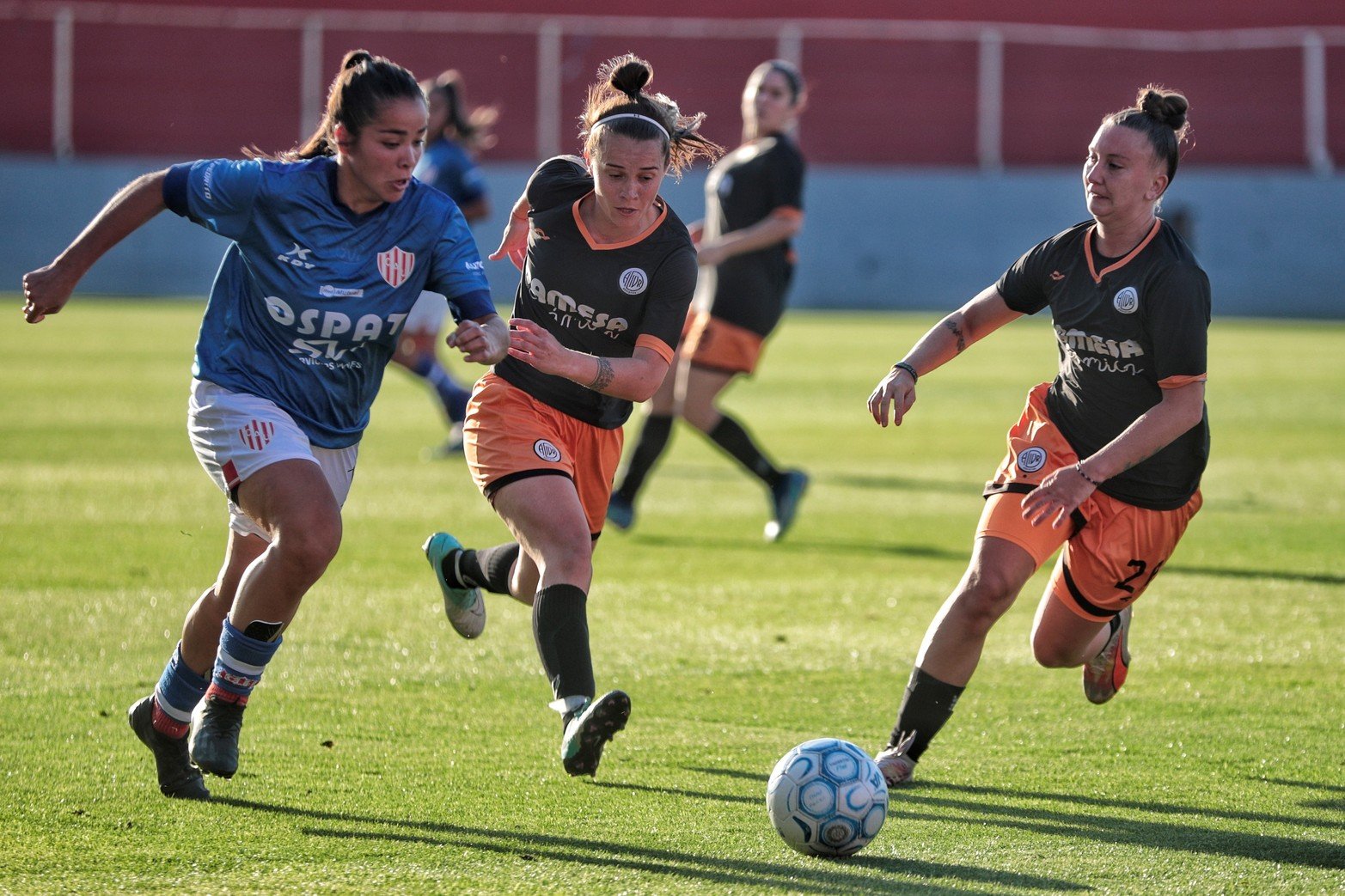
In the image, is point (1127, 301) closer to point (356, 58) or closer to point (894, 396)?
point (894, 396)

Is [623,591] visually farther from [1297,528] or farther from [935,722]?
[1297,528]

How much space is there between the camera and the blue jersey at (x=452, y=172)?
37.2 feet

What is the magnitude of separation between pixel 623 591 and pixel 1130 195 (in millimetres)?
3458

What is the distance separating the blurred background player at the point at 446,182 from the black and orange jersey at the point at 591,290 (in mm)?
5244

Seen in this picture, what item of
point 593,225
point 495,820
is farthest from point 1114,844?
point 593,225

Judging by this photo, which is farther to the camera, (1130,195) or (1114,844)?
(1130,195)

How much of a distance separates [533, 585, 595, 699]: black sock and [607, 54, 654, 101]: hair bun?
1.53 metres

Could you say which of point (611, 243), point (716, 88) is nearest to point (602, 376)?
point (611, 243)

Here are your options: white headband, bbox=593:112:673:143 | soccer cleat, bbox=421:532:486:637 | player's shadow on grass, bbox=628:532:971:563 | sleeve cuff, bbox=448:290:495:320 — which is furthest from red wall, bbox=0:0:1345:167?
sleeve cuff, bbox=448:290:495:320

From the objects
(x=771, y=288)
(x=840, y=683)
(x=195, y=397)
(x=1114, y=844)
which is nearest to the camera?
(x=1114, y=844)

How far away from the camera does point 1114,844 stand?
424 centimetres

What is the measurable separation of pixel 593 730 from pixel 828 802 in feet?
1.97

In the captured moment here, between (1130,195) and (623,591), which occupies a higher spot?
(1130,195)

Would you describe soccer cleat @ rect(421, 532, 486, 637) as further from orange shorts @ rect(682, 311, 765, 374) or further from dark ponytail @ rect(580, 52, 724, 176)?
orange shorts @ rect(682, 311, 765, 374)
